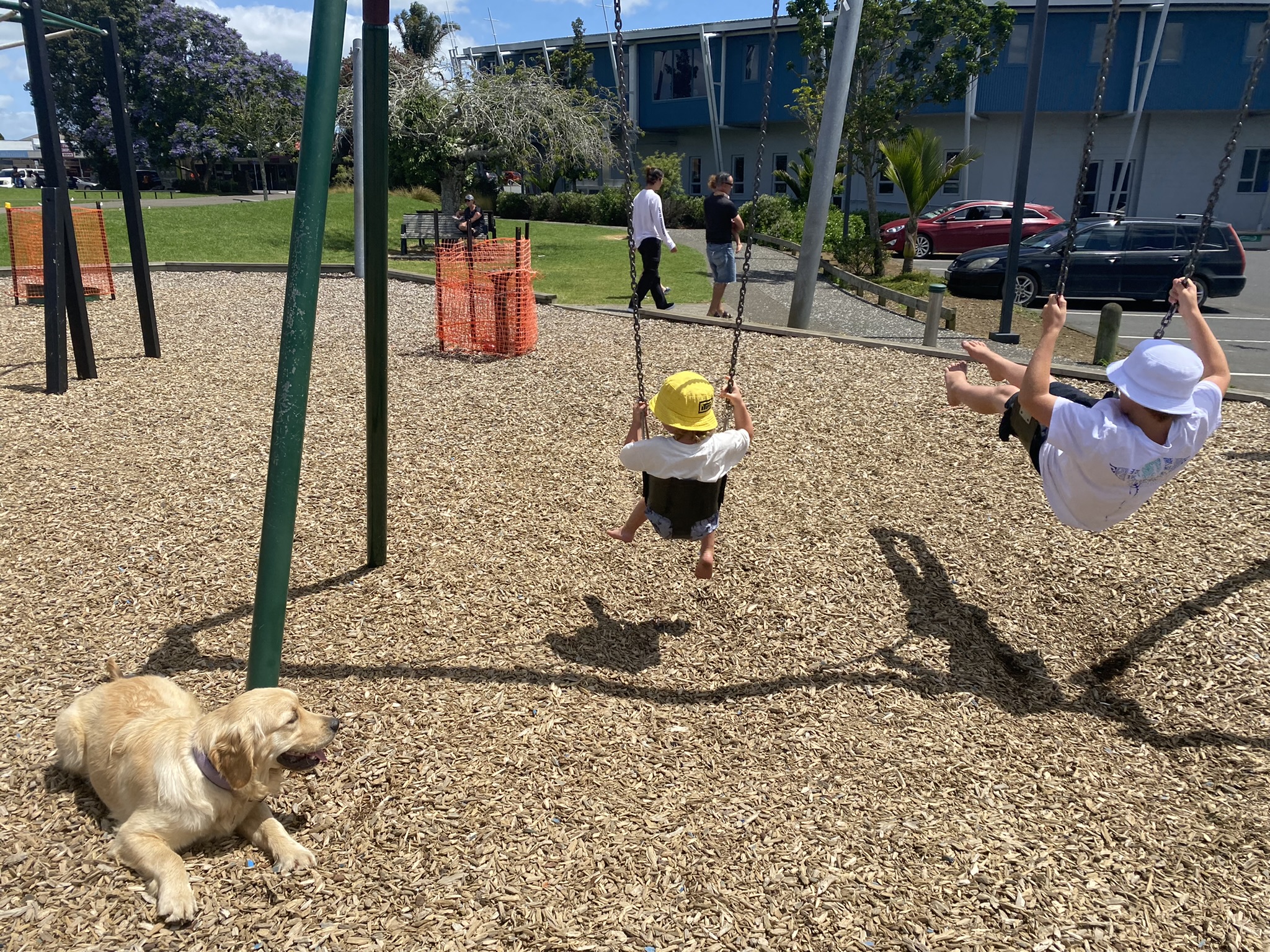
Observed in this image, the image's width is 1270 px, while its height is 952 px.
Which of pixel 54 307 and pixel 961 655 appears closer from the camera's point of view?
pixel 961 655

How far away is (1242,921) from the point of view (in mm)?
2670

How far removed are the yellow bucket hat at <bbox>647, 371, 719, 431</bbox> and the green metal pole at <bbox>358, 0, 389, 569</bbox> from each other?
1.30 meters

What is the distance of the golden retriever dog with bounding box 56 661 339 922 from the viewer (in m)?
2.51

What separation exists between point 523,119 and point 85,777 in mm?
19604

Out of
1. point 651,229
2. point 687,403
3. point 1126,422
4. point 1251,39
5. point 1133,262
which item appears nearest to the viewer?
point 1126,422

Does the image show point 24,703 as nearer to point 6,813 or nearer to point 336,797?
point 6,813

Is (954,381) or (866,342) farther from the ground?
(954,381)

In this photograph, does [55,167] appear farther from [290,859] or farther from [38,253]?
[38,253]

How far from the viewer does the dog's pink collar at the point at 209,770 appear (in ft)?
8.42

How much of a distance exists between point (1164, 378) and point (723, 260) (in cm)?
790

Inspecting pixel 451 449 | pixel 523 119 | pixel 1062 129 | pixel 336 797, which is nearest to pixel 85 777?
pixel 336 797

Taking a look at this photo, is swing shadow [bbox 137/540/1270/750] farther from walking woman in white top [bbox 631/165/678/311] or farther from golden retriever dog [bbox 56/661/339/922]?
walking woman in white top [bbox 631/165/678/311]

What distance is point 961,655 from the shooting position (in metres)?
4.09

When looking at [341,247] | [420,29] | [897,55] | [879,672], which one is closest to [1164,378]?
[879,672]
